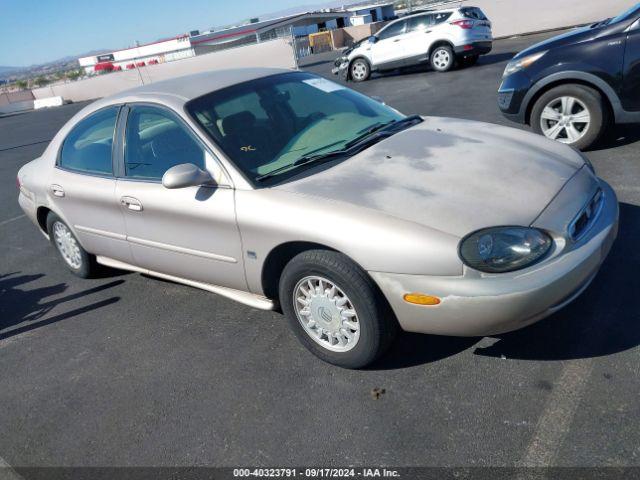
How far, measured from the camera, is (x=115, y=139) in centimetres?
405

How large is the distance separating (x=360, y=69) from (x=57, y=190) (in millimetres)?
13072

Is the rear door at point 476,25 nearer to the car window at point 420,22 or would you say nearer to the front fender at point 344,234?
the car window at point 420,22

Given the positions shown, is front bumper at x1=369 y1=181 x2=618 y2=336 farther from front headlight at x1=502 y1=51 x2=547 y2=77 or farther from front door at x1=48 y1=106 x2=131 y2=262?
front headlight at x1=502 y1=51 x2=547 y2=77

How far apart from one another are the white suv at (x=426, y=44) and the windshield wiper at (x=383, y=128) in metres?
11.5

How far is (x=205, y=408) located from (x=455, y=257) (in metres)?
1.59

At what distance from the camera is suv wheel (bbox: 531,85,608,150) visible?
18.6 feet

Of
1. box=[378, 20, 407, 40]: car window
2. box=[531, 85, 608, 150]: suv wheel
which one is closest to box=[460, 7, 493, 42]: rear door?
box=[378, 20, 407, 40]: car window

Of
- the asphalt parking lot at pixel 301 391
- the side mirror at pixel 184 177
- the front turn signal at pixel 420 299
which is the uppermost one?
the side mirror at pixel 184 177

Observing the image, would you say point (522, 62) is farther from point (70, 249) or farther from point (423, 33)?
point (423, 33)

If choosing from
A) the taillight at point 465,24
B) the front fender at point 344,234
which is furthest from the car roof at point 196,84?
the taillight at point 465,24

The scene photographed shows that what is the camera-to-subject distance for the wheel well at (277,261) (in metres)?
3.03

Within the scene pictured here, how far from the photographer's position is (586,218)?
2951 mm

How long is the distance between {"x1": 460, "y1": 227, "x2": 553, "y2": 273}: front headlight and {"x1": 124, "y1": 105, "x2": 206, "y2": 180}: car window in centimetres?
173

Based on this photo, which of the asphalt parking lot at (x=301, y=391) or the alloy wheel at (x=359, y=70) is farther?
the alloy wheel at (x=359, y=70)
